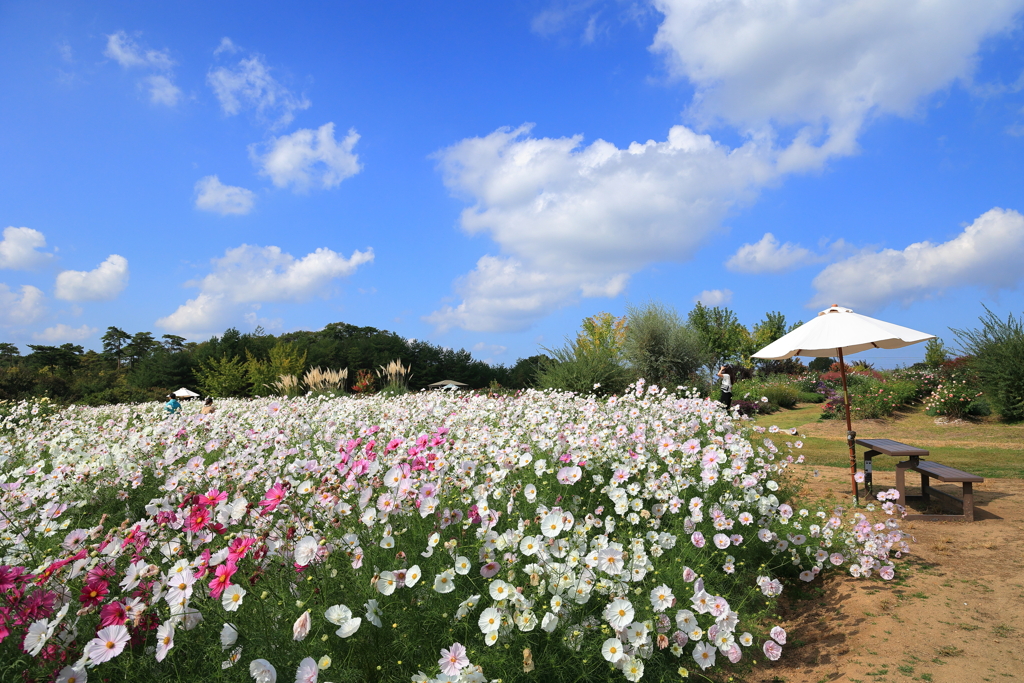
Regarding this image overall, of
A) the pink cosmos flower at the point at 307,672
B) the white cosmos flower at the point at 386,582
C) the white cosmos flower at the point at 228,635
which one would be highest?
the white cosmos flower at the point at 386,582

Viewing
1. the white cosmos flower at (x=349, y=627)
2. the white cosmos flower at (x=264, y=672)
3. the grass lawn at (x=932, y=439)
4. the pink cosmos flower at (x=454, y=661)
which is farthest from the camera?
the grass lawn at (x=932, y=439)

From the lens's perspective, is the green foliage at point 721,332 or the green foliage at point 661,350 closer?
the green foliage at point 661,350

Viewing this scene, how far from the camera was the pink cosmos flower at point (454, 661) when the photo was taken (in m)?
2.06

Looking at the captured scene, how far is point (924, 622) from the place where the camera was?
3.59m

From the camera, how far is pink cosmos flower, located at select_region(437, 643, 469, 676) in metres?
2.06

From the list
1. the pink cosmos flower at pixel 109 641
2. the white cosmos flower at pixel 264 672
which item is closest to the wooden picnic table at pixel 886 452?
the white cosmos flower at pixel 264 672

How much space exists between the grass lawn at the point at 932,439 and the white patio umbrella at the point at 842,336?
5.31 ft

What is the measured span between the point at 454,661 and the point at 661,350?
52.1 ft

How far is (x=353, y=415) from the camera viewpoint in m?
6.87

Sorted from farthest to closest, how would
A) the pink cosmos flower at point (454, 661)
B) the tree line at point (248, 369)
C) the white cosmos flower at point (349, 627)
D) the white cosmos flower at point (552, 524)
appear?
the tree line at point (248, 369), the white cosmos flower at point (552, 524), the pink cosmos flower at point (454, 661), the white cosmos flower at point (349, 627)

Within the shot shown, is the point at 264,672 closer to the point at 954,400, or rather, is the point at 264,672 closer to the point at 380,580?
the point at 380,580

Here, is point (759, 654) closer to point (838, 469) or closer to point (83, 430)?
point (838, 469)

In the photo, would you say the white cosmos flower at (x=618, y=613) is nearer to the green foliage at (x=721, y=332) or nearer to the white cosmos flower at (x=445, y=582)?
the white cosmos flower at (x=445, y=582)

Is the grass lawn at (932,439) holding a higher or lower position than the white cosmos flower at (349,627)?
lower
